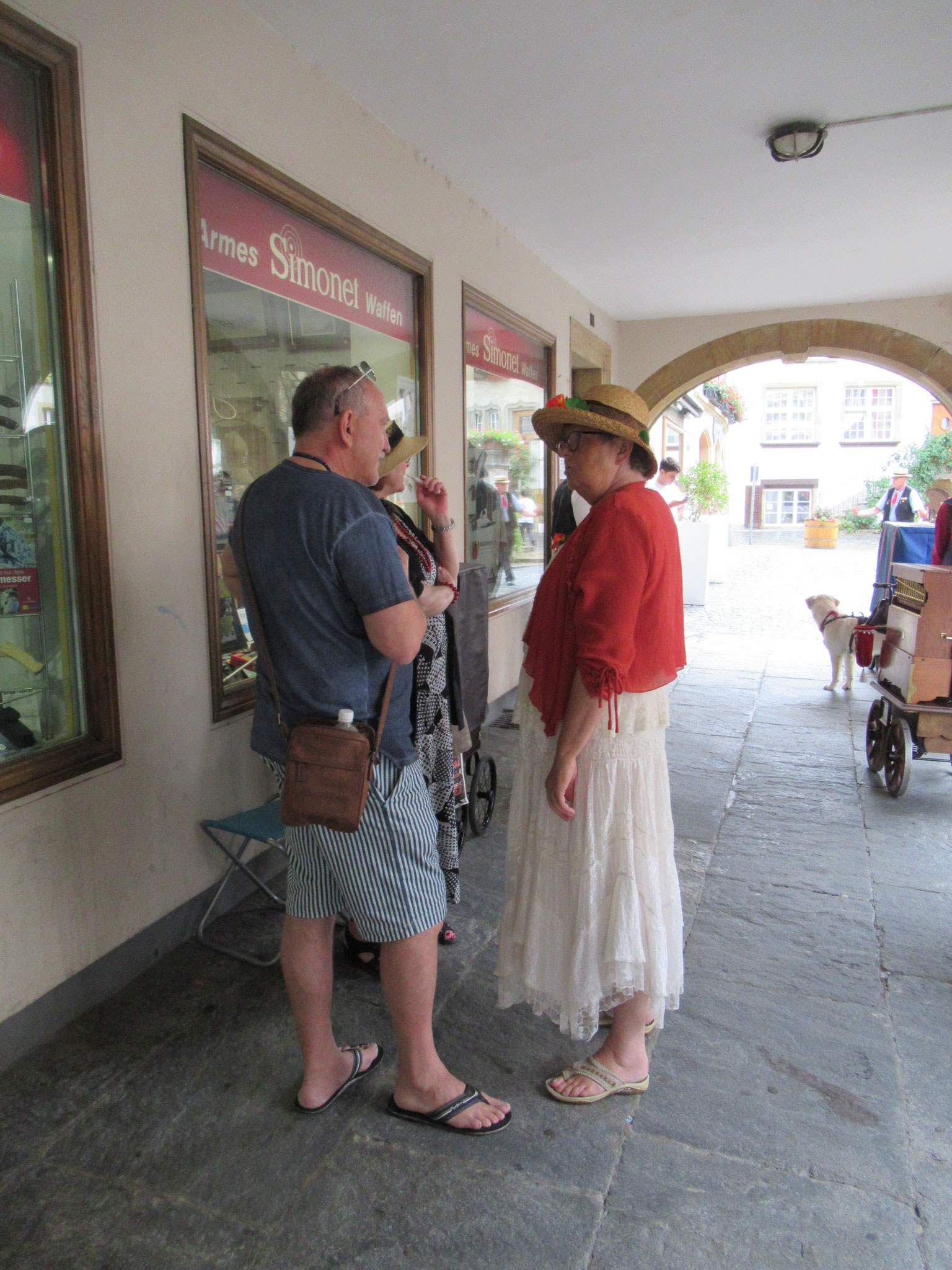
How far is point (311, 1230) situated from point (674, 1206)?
0.82 meters

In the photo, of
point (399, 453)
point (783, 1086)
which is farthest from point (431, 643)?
point (783, 1086)

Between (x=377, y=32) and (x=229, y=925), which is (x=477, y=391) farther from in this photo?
(x=229, y=925)

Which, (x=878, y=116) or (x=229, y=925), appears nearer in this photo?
(x=229, y=925)

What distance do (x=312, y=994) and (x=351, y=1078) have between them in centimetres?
39

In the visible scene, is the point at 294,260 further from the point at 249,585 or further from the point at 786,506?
the point at 786,506

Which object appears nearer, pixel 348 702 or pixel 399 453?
pixel 348 702

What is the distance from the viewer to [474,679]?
382 cm

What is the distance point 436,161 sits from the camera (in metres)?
4.81

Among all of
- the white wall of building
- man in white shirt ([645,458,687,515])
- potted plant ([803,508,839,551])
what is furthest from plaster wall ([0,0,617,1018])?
the white wall of building

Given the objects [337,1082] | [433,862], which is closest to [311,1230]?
[337,1082]

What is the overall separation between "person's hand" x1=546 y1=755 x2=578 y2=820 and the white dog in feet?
18.3

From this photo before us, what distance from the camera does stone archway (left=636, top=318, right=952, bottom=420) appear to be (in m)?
8.39

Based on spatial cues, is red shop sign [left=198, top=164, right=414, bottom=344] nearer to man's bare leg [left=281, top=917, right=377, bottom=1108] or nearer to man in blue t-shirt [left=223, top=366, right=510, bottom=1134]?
man in blue t-shirt [left=223, top=366, right=510, bottom=1134]

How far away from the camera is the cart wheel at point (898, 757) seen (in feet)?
15.0
